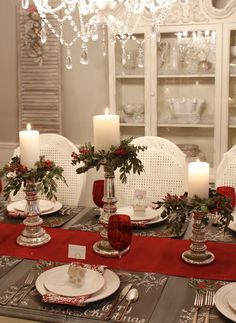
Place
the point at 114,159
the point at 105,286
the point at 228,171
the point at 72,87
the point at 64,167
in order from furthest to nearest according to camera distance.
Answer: the point at 72,87 < the point at 64,167 < the point at 228,171 < the point at 114,159 < the point at 105,286

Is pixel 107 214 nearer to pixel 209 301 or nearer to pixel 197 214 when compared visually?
pixel 197 214

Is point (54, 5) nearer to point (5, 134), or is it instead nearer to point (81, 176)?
point (5, 134)

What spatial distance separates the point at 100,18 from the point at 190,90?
84 cm

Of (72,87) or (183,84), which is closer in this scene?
(183,84)

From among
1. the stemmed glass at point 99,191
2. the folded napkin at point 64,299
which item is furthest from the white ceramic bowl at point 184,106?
the folded napkin at point 64,299

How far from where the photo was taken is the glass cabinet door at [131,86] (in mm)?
3158

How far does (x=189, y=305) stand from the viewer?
3.97 feet

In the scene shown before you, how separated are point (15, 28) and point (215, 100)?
1.62m

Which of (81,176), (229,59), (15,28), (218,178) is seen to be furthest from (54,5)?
(218,178)

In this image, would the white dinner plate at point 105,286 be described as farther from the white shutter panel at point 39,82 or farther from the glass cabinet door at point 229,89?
the white shutter panel at point 39,82

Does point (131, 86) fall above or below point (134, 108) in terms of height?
above

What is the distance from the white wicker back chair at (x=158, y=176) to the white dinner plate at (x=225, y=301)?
0.99m

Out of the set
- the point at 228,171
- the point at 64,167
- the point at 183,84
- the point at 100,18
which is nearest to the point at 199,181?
the point at 228,171

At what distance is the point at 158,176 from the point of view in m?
2.27
